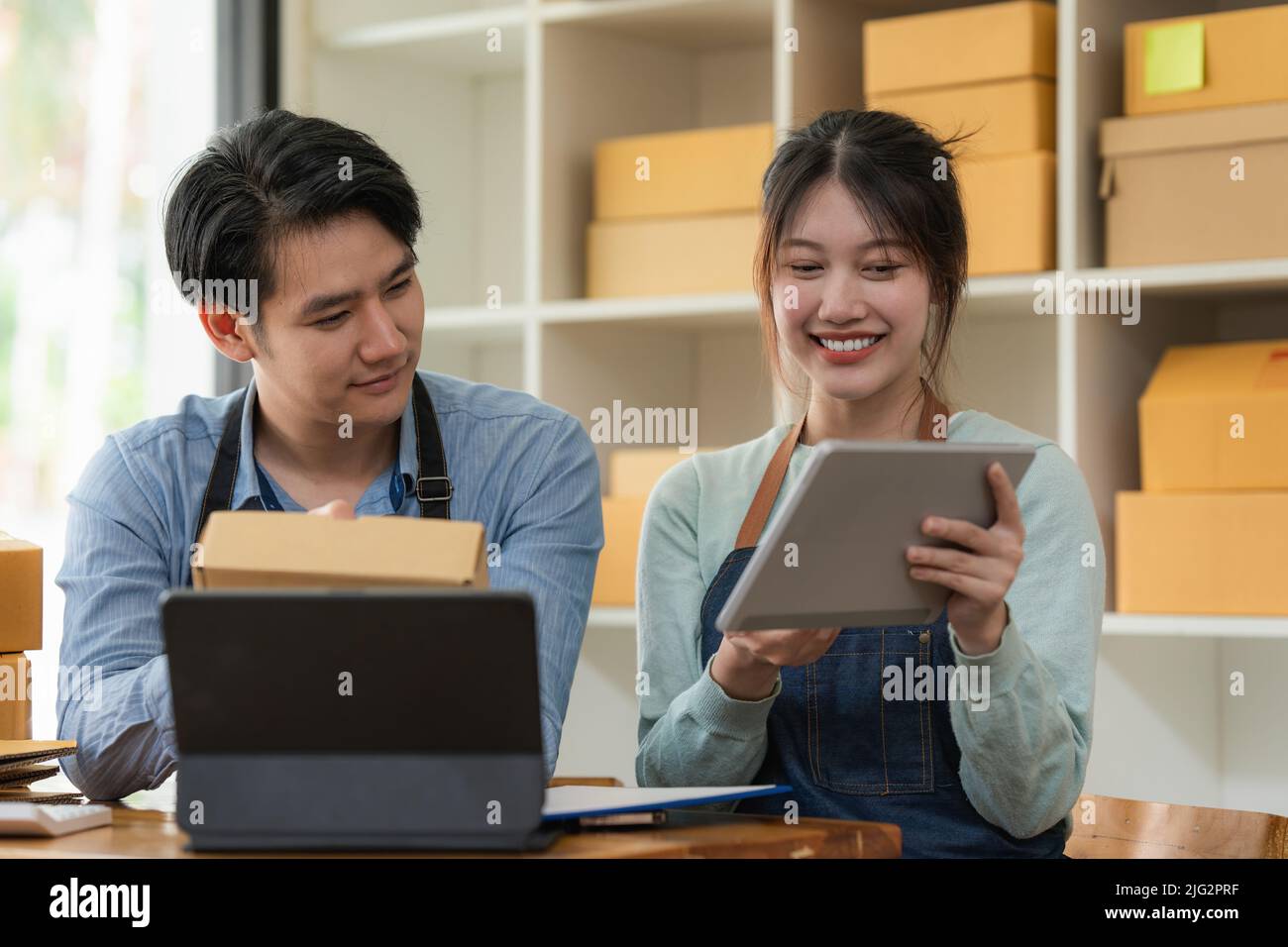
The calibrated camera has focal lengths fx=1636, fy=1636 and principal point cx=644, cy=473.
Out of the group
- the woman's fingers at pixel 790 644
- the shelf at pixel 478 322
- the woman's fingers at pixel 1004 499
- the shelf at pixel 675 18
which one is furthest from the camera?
the shelf at pixel 478 322

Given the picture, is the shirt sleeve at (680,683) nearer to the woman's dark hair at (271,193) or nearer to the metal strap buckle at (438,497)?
the metal strap buckle at (438,497)

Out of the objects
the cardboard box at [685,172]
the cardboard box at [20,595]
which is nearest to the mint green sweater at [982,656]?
the cardboard box at [20,595]

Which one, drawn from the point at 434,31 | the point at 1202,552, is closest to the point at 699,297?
the point at 434,31

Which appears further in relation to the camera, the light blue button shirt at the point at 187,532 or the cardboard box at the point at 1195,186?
the cardboard box at the point at 1195,186

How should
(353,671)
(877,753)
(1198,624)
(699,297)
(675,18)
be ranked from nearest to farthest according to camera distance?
(353,671)
(877,753)
(1198,624)
(699,297)
(675,18)

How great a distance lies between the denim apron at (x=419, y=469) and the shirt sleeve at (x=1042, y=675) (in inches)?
22.1

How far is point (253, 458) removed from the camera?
174cm

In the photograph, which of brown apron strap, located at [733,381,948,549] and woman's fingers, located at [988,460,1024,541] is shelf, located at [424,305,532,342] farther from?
woman's fingers, located at [988,460,1024,541]

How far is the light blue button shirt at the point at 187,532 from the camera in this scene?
4.72 ft

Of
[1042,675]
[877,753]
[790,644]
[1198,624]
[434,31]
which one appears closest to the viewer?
[790,644]

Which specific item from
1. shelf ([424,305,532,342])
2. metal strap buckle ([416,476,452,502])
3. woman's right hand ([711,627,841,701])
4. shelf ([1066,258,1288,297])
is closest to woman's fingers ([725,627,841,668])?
woman's right hand ([711,627,841,701])

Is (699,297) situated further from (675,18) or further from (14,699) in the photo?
(14,699)

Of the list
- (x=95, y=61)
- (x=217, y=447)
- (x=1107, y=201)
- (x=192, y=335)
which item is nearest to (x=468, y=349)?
(x=192, y=335)

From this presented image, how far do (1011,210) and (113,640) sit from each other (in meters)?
1.48
